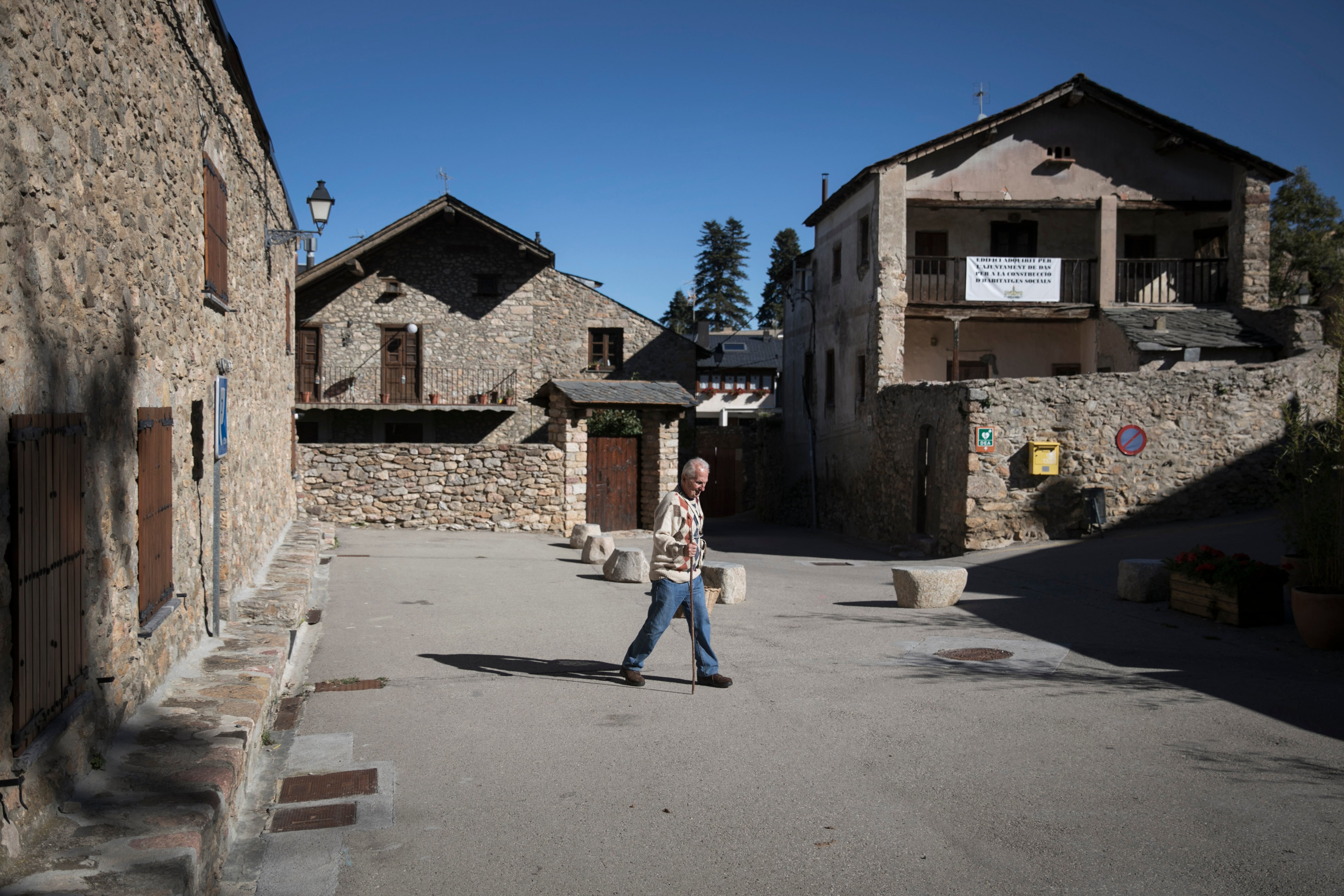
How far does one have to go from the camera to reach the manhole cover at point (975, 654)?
8.12 m

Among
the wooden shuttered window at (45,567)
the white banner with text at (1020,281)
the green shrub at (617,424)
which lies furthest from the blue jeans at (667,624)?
the green shrub at (617,424)

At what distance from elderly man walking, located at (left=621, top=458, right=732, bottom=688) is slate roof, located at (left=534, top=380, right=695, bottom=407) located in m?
14.2

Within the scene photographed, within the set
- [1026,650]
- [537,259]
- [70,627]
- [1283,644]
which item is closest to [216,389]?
[70,627]

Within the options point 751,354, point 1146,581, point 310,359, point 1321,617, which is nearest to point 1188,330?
point 1146,581

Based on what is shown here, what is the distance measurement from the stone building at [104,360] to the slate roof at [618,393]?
1336 cm

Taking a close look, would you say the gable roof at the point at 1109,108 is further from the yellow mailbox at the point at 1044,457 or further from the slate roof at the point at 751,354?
the slate roof at the point at 751,354

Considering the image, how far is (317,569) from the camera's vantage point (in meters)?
13.3

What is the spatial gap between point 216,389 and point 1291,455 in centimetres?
1078

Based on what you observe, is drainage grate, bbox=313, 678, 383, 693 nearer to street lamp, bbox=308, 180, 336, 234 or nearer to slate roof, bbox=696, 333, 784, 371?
street lamp, bbox=308, 180, 336, 234

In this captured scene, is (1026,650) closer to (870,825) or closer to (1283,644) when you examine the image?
(1283,644)

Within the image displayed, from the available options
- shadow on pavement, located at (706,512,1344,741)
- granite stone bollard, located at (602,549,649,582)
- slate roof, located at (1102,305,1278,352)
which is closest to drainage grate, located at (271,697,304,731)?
shadow on pavement, located at (706,512,1344,741)

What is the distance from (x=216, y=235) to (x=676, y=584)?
4.44 metres

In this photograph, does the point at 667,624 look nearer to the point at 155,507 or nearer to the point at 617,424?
the point at 155,507

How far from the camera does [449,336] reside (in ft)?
92.2
